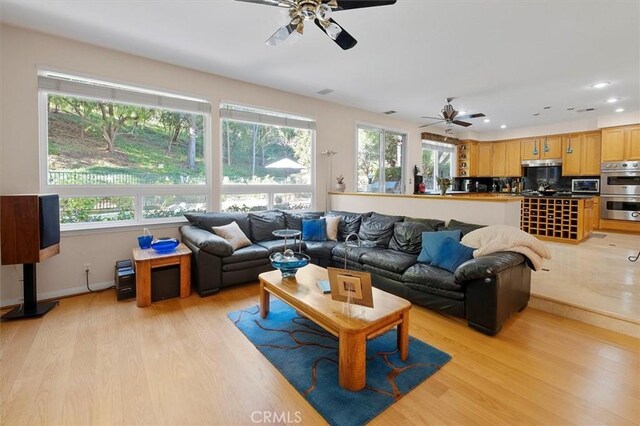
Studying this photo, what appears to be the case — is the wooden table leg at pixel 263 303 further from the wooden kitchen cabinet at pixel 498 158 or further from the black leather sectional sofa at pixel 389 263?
the wooden kitchen cabinet at pixel 498 158

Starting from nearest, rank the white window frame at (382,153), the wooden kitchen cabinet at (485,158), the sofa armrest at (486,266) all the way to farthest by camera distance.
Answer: the sofa armrest at (486,266)
the white window frame at (382,153)
the wooden kitchen cabinet at (485,158)

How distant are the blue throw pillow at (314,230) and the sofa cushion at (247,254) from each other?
0.84 metres

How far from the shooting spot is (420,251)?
3.54 meters

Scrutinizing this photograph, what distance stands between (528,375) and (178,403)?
2.26 meters

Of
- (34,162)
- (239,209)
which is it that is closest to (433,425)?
(239,209)

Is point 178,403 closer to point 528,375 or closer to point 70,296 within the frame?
point 528,375

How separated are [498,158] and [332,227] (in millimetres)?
6451

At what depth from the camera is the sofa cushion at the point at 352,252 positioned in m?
3.73

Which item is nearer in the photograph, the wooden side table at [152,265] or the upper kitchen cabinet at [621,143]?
the wooden side table at [152,265]

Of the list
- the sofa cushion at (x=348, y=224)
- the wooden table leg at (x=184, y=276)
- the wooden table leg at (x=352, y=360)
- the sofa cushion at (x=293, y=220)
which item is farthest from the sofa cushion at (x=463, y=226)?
the wooden table leg at (x=184, y=276)

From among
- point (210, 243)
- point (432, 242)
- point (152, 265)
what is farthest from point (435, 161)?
point (152, 265)

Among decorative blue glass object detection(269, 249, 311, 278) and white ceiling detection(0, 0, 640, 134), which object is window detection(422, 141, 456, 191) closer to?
white ceiling detection(0, 0, 640, 134)

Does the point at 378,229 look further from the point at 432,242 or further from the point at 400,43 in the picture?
the point at 400,43

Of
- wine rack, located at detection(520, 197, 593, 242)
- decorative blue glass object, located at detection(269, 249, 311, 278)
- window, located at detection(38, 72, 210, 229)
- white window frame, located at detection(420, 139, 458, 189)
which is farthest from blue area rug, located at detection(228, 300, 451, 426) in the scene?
white window frame, located at detection(420, 139, 458, 189)
